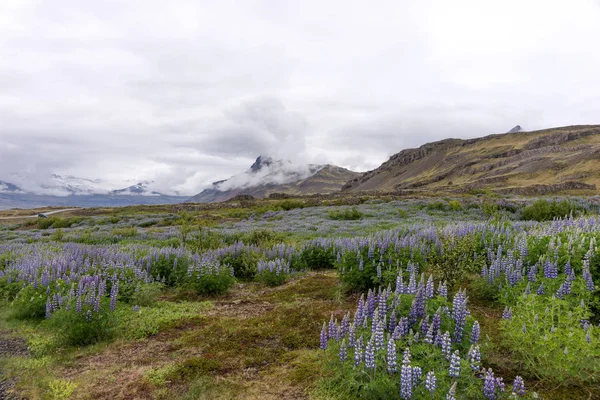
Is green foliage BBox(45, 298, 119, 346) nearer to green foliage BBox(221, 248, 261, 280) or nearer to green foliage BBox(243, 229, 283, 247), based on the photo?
green foliage BBox(221, 248, 261, 280)

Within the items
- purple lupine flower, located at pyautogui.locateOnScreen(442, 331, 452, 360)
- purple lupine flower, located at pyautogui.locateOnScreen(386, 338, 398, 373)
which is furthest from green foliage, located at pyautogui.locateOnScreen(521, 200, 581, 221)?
purple lupine flower, located at pyautogui.locateOnScreen(386, 338, 398, 373)

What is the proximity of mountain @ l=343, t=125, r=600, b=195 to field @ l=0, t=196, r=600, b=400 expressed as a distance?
55.4m

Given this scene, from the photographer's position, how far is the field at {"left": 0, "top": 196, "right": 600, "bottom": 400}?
3.98 m

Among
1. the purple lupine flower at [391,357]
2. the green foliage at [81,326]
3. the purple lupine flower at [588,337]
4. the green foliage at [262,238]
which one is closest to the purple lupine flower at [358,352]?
the purple lupine flower at [391,357]

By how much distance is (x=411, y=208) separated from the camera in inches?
1201

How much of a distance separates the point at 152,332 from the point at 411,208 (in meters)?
26.6

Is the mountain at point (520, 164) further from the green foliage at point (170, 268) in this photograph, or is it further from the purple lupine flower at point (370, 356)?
the purple lupine flower at point (370, 356)

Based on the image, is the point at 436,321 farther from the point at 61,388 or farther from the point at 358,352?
the point at 61,388

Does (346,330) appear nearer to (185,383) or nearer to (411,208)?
(185,383)

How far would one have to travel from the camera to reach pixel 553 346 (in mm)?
3879

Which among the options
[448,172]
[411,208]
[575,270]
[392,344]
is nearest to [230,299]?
[392,344]

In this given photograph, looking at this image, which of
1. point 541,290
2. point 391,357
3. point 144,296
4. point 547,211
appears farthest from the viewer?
point 547,211

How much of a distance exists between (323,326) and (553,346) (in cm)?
250

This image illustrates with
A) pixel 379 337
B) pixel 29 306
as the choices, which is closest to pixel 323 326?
pixel 379 337
